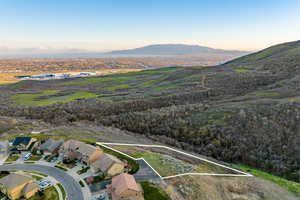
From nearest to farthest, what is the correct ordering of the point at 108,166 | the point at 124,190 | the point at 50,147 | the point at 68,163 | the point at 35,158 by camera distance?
the point at 124,190, the point at 108,166, the point at 68,163, the point at 35,158, the point at 50,147

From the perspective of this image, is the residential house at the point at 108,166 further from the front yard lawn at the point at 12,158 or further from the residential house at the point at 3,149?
the residential house at the point at 3,149

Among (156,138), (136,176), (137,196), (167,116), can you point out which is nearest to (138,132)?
(156,138)

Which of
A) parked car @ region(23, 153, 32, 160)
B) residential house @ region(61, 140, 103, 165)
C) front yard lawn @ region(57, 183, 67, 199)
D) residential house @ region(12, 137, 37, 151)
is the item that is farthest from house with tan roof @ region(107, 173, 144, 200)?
residential house @ region(12, 137, 37, 151)

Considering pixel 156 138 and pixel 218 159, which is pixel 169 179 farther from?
pixel 156 138

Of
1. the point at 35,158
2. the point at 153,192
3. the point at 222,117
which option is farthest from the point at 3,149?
the point at 222,117

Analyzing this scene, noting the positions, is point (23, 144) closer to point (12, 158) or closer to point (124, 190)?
point (12, 158)

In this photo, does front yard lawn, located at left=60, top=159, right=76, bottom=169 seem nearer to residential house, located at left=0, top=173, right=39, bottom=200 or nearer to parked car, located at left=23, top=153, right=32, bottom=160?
residential house, located at left=0, top=173, right=39, bottom=200

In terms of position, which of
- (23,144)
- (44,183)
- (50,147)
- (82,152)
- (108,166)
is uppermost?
(82,152)
